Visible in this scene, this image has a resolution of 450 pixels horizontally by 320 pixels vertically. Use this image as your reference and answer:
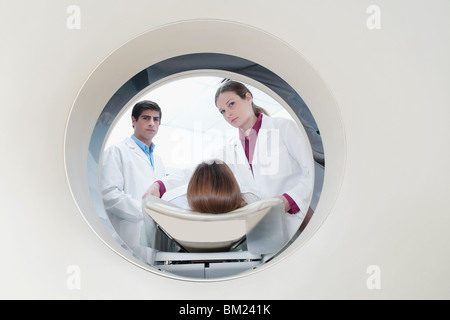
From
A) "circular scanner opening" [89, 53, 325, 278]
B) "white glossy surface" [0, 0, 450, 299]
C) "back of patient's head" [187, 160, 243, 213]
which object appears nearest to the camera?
"white glossy surface" [0, 0, 450, 299]

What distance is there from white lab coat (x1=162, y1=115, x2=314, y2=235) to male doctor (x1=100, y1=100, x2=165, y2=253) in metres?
0.13

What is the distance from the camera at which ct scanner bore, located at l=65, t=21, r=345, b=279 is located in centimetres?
145

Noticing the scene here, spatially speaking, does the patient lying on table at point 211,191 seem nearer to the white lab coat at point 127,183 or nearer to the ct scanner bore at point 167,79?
the white lab coat at point 127,183

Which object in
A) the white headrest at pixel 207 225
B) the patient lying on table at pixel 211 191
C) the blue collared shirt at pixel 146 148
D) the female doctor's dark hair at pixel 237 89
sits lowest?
the white headrest at pixel 207 225

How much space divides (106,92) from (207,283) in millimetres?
936

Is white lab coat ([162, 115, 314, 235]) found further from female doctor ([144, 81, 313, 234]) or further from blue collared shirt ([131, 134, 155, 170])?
blue collared shirt ([131, 134, 155, 170])

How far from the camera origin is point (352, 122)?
57.0 inches

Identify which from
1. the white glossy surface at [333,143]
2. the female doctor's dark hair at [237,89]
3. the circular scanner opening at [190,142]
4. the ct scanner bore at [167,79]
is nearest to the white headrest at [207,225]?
the circular scanner opening at [190,142]

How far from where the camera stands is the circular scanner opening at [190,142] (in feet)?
5.85

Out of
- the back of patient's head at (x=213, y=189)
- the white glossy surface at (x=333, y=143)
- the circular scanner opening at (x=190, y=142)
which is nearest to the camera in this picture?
the white glossy surface at (x=333, y=143)

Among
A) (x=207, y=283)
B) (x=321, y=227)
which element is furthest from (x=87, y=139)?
(x=321, y=227)

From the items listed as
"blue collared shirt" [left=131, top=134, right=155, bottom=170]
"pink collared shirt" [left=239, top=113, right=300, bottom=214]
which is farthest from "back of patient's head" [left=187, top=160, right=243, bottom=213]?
"blue collared shirt" [left=131, top=134, right=155, bottom=170]

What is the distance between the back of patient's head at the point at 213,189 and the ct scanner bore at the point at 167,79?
43cm

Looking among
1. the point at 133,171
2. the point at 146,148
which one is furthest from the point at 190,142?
the point at 133,171
